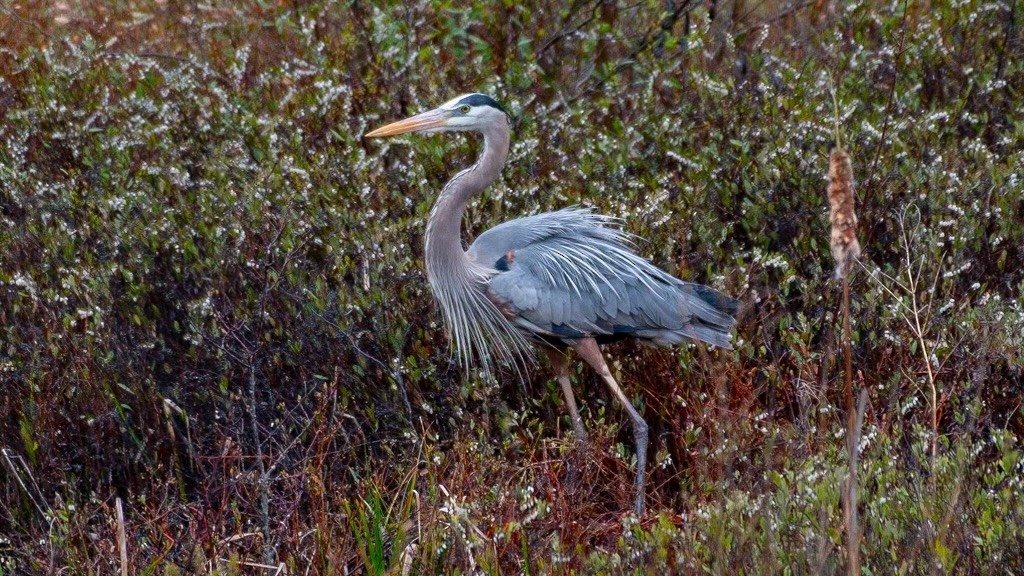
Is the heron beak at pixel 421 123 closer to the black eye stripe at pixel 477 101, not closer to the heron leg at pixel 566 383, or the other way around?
the black eye stripe at pixel 477 101

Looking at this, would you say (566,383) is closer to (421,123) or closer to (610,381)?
(610,381)

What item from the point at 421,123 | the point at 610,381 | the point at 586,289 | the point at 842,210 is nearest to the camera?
the point at 842,210

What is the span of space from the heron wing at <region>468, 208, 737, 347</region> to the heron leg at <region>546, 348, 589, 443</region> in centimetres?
16

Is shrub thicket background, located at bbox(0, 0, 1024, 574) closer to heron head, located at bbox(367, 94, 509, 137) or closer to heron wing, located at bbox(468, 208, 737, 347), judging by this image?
heron wing, located at bbox(468, 208, 737, 347)

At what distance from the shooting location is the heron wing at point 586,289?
4336 mm

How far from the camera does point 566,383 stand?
14.8 ft

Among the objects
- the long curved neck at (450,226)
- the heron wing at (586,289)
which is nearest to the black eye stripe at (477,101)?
the long curved neck at (450,226)

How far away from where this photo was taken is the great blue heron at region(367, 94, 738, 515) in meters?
4.37

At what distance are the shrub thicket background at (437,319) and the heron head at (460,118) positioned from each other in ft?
1.19

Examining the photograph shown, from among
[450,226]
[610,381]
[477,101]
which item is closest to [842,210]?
[610,381]

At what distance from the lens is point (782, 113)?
17.0 ft

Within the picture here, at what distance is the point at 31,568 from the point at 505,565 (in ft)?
4.46

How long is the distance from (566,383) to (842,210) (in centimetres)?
282

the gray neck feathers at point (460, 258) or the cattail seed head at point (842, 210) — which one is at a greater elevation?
the cattail seed head at point (842, 210)
